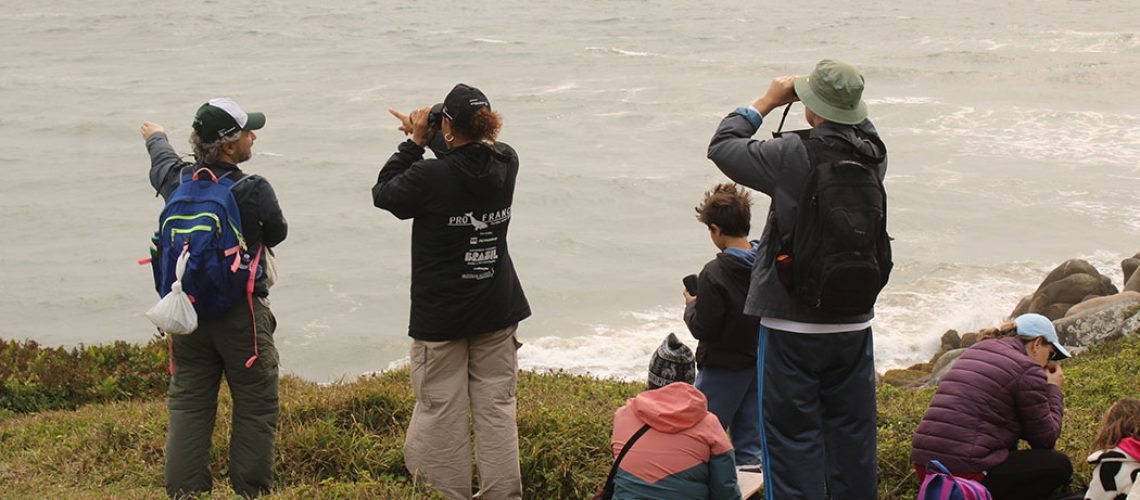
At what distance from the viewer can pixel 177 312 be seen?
5637 mm

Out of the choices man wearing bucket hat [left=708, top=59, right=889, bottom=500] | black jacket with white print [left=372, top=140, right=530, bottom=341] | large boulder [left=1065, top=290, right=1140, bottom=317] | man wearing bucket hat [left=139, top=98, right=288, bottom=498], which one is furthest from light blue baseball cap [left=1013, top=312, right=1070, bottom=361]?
large boulder [left=1065, top=290, right=1140, bottom=317]

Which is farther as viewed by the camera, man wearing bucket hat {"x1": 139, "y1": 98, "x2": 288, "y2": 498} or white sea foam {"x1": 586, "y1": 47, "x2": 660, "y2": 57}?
white sea foam {"x1": 586, "y1": 47, "x2": 660, "y2": 57}

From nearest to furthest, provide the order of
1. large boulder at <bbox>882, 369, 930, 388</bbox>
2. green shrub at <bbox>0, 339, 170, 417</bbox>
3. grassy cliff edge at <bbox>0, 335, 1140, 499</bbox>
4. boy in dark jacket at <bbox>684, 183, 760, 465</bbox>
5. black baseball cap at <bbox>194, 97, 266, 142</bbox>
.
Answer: black baseball cap at <bbox>194, 97, 266, 142</bbox> < boy in dark jacket at <bbox>684, 183, 760, 465</bbox> < grassy cliff edge at <bbox>0, 335, 1140, 499</bbox> < green shrub at <bbox>0, 339, 170, 417</bbox> < large boulder at <bbox>882, 369, 930, 388</bbox>

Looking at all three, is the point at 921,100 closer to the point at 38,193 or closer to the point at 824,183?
the point at 38,193

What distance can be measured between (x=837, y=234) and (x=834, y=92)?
0.64m

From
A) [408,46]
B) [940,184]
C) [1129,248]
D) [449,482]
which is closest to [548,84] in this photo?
[408,46]

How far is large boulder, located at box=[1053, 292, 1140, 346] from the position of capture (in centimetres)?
1311

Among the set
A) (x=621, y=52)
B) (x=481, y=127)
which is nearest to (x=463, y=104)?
(x=481, y=127)

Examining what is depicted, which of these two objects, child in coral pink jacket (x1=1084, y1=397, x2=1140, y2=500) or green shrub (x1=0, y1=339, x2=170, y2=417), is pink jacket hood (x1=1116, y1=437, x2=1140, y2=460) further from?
green shrub (x1=0, y1=339, x2=170, y2=417)

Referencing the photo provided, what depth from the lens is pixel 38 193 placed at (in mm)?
27844

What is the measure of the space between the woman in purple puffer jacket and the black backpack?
1248 mm

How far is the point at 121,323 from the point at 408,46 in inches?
1266

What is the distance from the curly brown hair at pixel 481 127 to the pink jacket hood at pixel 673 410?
1.47 metres

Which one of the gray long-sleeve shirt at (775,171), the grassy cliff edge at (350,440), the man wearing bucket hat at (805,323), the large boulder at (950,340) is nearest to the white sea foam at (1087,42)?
the large boulder at (950,340)
